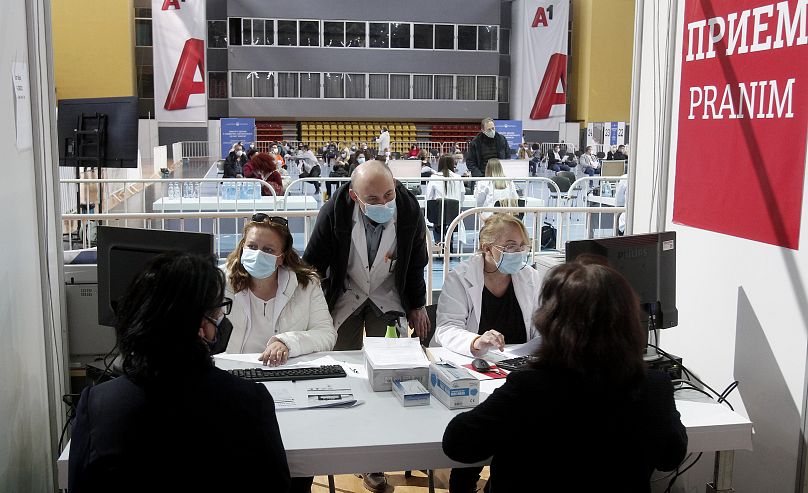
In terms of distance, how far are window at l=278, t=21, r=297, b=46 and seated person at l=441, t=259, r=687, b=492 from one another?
25.9 metres

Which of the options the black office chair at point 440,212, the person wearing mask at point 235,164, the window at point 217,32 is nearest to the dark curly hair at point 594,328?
the black office chair at point 440,212

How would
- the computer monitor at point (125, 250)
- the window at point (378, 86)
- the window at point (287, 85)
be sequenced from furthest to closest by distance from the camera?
the window at point (378, 86), the window at point (287, 85), the computer monitor at point (125, 250)

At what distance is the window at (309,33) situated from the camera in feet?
85.8

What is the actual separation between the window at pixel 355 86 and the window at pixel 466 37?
3.84m

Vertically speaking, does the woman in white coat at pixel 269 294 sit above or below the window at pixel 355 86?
below

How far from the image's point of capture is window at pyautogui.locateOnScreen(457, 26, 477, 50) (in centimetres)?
2725

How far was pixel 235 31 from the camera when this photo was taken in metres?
25.8

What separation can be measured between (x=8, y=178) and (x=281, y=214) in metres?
2.40

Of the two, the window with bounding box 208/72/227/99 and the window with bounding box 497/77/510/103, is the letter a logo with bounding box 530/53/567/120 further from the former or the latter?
the window with bounding box 208/72/227/99

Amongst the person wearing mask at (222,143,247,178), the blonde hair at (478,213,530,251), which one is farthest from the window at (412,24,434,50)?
the blonde hair at (478,213,530,251)

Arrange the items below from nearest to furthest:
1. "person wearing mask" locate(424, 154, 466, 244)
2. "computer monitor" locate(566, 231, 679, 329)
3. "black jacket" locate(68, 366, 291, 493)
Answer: "black jacket" locate(68, 366, 291, 493) < "computer monitor" locate(566, 231, 679, 329) < "person wearing mask" locate(424, 154, 466, 244)

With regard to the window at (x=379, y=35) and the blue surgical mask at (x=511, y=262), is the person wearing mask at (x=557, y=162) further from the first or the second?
the blue surgical mask at (x=511, y=262)

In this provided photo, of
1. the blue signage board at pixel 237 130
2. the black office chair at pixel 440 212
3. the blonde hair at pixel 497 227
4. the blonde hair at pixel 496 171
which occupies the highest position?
the blue signage board at pixel 237 130

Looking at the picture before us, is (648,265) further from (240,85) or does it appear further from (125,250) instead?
(240,85)
